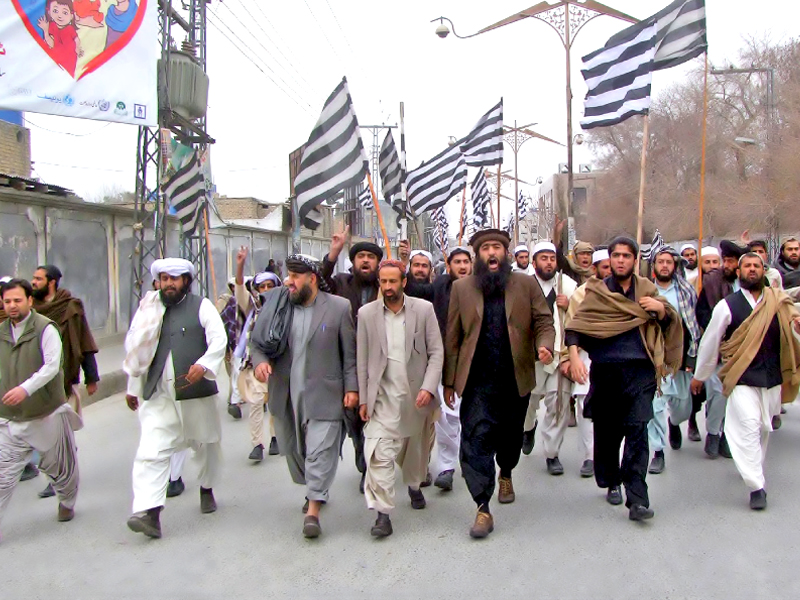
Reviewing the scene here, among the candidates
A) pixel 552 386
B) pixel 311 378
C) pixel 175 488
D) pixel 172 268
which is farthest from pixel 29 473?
pixel 552 386

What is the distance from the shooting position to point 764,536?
4566 millimetres

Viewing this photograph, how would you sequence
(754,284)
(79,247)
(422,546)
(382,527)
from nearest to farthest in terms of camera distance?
(422,546) → (382,527) → (754,284) → (79,247)

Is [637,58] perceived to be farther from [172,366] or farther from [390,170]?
[172,366]

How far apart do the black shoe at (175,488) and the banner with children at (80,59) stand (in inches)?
271

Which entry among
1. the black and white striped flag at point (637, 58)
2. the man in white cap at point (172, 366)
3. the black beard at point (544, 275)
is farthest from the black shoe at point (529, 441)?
the black and white striped flag at point (637, 58)

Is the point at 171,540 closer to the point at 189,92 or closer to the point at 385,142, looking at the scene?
the point at 385,142

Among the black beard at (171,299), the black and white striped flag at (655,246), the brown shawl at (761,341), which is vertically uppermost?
the black and white striped flag at (655,246)

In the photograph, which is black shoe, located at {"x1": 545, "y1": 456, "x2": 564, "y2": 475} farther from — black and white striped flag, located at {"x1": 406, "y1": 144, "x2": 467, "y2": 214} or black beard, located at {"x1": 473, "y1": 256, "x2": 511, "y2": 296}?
black and white striped flag, located at {"x1": 406, "y1": 144, "x2": 467, "y2": 214}

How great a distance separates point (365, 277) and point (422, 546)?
216cm

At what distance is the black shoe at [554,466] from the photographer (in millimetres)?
6000

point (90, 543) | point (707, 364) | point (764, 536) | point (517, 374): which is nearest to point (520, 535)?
point (517, 374)

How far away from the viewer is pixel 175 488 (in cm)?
571

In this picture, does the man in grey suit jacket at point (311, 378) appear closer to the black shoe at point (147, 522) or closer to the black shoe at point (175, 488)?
the black shoe at point (147, 522)

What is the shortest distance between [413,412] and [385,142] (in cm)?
685
